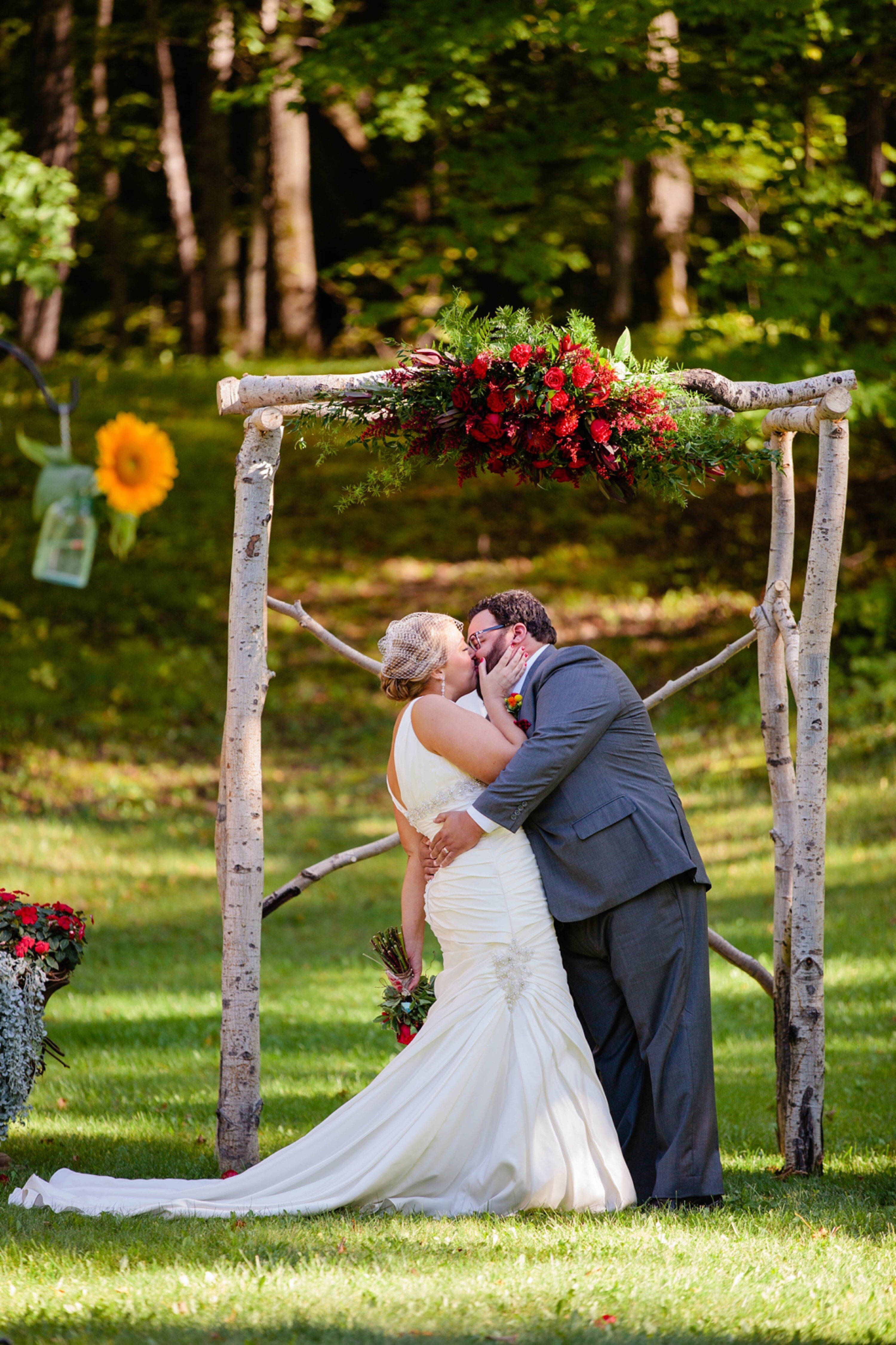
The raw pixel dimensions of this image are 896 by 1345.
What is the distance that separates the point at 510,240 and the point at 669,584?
5.44m

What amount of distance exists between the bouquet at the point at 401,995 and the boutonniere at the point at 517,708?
90 centimetres

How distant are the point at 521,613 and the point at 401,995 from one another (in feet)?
4.73

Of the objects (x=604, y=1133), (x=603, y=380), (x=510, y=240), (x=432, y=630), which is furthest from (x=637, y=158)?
(x=604, y=1133)

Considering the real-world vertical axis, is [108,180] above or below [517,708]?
above

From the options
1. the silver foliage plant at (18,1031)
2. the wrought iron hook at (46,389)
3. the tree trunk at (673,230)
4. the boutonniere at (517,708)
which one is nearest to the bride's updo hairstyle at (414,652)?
the boutonniere at (517,708)

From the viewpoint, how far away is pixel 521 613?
473 centimetres

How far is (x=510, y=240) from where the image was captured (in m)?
11.8

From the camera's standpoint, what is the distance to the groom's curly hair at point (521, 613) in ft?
15.5

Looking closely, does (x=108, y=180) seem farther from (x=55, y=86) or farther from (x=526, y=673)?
(x=526, y=673)

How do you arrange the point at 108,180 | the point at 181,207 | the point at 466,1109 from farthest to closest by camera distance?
the point at 108,180 < the point at 181,207 < the point at 466,1109

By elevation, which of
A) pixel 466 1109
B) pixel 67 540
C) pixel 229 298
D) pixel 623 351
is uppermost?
pixel 229 298

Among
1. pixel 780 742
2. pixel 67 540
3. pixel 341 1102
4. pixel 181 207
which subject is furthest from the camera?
pixel 181 207

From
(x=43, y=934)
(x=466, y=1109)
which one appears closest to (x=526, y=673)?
(x=466, y=1109)

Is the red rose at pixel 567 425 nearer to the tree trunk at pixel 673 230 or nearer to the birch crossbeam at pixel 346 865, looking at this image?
the birch crossbeam at pixel 346 865
